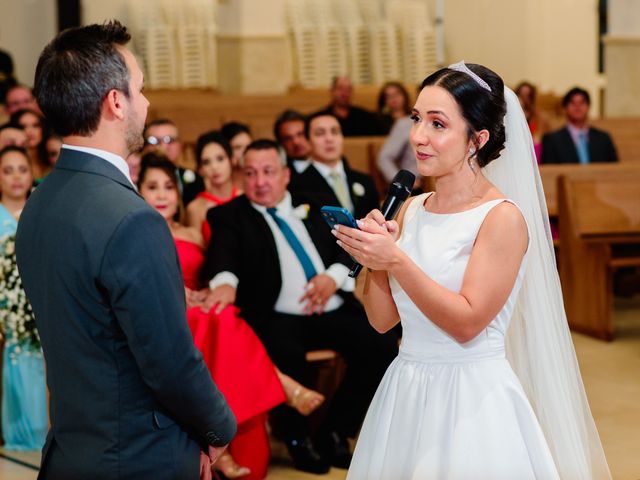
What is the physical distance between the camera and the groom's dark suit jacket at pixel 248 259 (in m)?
5.29

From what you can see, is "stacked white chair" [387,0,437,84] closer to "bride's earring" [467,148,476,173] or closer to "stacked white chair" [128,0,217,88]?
"stacked white chair" [128,0,217,88]

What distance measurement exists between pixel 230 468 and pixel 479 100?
2.60 metres

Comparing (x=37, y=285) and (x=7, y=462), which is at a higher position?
(x=37, y=285)

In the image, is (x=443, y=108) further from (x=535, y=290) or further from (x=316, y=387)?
(x=316, y=387)

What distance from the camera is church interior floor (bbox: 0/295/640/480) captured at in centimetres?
506

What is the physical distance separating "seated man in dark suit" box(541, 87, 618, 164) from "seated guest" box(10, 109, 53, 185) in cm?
438

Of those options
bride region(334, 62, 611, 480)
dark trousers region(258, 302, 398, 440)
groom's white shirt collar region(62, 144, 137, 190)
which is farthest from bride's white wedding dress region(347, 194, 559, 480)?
dark trousers region(258, 302, 398, 440)

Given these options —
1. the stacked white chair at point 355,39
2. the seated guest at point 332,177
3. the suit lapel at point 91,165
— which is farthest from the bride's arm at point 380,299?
the stacked white chair at point 355,39

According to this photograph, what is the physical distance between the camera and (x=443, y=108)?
283 cm

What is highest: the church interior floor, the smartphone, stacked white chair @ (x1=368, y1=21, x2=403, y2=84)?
stacked white chair @ (x1=368, y1=21, x2=403, y2=84)

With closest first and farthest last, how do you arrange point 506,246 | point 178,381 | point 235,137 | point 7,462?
point 178,381 < point 506,246 < point 7,462 < point 235,137

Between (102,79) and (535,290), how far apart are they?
5.03 feet

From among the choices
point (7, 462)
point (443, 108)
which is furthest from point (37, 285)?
point (7, 462)

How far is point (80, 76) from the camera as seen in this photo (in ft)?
7.32
